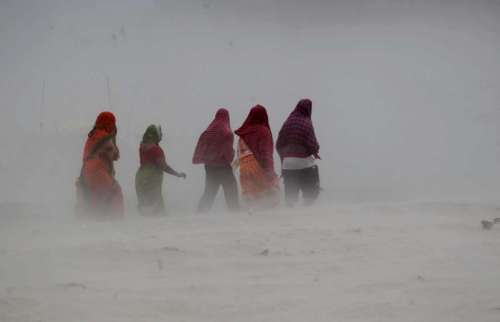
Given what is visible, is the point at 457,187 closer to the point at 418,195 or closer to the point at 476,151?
the point at 418,195

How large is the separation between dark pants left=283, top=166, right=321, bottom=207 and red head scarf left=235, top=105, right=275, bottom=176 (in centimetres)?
28

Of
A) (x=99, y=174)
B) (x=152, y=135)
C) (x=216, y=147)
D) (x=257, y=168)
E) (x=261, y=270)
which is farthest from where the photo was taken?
(x=216, y=147)

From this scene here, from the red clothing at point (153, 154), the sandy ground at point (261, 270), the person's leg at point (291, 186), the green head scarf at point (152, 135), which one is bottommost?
the sandy ground at point (261, 270)

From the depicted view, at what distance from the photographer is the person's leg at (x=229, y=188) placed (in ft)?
30.7

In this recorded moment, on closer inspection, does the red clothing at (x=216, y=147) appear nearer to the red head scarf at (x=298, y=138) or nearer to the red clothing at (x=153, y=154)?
the red clothing at (x=153, y=154)

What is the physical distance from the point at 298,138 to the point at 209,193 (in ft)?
4.23

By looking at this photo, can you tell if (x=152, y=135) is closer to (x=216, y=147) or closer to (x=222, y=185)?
(x=216, y=147)

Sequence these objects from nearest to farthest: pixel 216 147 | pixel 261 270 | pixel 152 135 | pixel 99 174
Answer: pixel 261 270 → pixel 99 174 → pixel 152 135 → pixel 216 147

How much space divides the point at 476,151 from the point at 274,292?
12.0 metres

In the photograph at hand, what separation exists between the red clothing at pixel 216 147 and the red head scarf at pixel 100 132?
1276mm

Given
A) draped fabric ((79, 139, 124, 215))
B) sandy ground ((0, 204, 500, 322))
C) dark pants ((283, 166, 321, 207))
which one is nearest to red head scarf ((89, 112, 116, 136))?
draped fabric ((79, 139, 124, 215))

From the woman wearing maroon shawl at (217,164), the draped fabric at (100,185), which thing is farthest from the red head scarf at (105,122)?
the woman wearing maroon shawl at (217,164)

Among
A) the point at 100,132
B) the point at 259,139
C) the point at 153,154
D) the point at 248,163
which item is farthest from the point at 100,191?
the point at 259,139

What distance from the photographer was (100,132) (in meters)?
8.58
